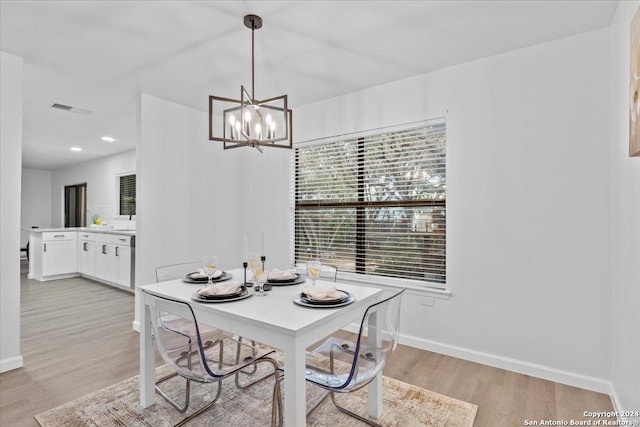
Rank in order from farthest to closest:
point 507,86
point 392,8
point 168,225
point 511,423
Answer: point 168,225 → point 507,86 → point 392,8 → point 511,423

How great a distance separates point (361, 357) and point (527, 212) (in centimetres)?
174

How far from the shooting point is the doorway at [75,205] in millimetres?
7973

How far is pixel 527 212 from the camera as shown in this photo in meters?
2.55

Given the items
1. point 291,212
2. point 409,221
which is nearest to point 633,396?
point 409,221

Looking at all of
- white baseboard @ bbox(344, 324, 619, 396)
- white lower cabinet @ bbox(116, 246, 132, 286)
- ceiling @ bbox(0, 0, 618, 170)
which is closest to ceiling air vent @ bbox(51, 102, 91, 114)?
ceiling @ bbox(0, 0, 618, 170)

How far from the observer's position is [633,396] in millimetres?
1735

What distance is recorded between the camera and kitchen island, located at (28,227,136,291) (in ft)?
17.1

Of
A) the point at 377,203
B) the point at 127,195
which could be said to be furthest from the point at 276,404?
the point at 127,195

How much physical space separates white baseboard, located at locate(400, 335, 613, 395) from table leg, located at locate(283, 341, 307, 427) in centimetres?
186

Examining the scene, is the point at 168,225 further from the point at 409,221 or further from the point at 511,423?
the point at 511,423

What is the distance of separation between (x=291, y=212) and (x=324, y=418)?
2341 millimetres

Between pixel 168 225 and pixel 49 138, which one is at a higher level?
pixel 49 138

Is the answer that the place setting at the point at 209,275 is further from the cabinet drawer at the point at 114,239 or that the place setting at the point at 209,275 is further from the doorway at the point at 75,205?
the doorway at the point at 75,205

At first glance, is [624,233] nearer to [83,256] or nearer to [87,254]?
[87,254]
